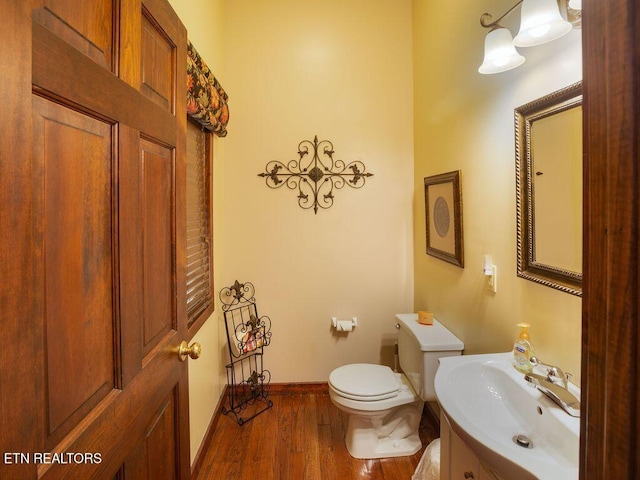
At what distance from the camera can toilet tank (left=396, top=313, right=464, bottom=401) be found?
1717 mm

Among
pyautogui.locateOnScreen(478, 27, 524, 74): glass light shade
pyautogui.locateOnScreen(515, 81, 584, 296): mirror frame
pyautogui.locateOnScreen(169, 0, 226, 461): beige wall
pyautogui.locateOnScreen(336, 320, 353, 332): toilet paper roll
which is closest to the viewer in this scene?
pyautogui.locateOnScreen(515, 81, 584, 296): mirror frame

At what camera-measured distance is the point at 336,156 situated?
247 cm

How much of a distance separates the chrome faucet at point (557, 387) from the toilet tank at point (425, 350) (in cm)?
63

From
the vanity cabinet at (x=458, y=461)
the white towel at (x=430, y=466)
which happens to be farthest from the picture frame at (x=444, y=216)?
the white towel at (x=430, y=466)

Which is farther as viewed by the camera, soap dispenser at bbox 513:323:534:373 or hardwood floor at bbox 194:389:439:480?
hardwood floor at bbox 194:389:439:480

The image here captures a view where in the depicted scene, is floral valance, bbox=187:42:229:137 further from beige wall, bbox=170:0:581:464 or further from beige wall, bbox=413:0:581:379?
beige wall, bbox=413:0:581:379

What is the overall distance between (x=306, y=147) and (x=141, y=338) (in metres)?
1.97

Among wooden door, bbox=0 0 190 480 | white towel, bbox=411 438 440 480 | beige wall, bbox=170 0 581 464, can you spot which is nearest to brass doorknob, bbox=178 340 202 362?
wooden door, bbox=0 0 190 480

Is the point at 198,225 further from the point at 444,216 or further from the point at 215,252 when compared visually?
the point at 444,216

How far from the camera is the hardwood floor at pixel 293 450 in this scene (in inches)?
67.9

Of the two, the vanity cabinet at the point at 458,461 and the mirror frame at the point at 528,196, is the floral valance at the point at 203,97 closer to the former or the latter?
the mirror frame at the point at 528,196

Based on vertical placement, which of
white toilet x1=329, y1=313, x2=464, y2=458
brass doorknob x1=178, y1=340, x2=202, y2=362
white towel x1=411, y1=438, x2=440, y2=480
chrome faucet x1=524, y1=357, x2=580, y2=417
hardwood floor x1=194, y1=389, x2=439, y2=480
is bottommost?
hardwood floor x1=194, y1=389, x2=439, y2=480

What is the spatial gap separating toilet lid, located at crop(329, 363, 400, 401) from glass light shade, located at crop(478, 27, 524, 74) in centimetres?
170

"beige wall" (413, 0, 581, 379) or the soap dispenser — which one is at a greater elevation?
"beige wall" (413, 0, 581, 379)
